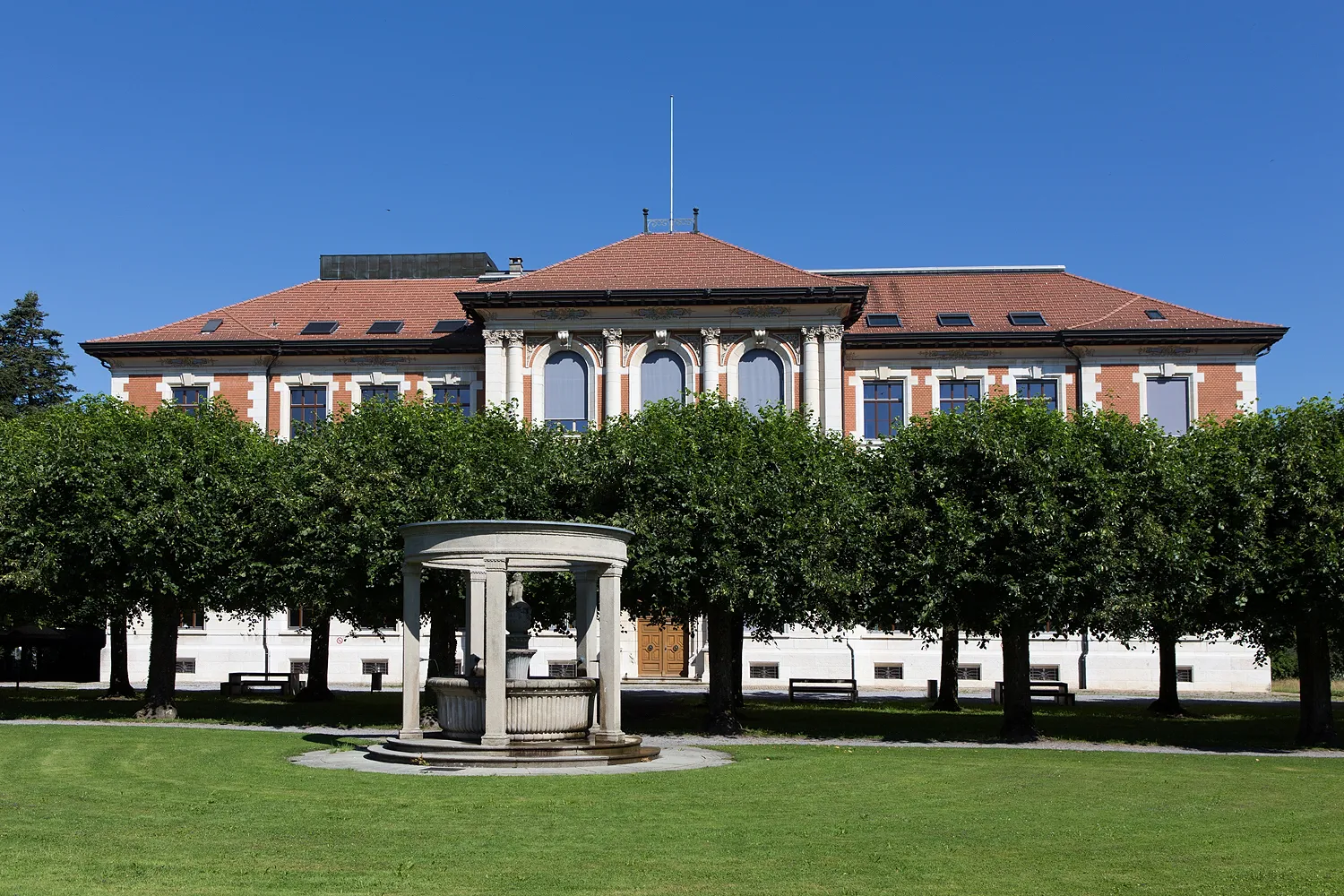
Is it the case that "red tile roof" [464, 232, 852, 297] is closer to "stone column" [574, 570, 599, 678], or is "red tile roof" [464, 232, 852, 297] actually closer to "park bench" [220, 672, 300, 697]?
"park bench" [220, 672, 300, 697]

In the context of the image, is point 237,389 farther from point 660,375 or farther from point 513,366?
point 660,375

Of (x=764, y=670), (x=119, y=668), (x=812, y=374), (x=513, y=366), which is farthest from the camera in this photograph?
(x=764, y=670)

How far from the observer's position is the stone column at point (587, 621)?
27.8 meters

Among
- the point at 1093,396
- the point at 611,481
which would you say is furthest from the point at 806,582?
the point at 1093,396

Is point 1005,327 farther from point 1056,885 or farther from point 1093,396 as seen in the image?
point 1056,885

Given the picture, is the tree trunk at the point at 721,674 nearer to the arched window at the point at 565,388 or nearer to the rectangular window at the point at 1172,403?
the arched window at the point at 565,388

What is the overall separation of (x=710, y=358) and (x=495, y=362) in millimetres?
8663

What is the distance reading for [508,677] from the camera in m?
26.2

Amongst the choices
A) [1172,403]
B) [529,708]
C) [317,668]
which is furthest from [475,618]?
[1172,403]

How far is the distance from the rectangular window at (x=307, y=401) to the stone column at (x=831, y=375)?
69.8 ft

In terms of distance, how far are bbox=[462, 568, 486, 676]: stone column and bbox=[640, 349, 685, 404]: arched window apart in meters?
28.0

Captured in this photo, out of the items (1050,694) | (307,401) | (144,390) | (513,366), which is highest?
(513,366)

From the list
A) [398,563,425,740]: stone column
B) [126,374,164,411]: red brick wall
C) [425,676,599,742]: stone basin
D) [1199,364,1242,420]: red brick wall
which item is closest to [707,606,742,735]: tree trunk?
[425,676,599,742]: stone basin

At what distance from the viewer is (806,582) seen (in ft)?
109
